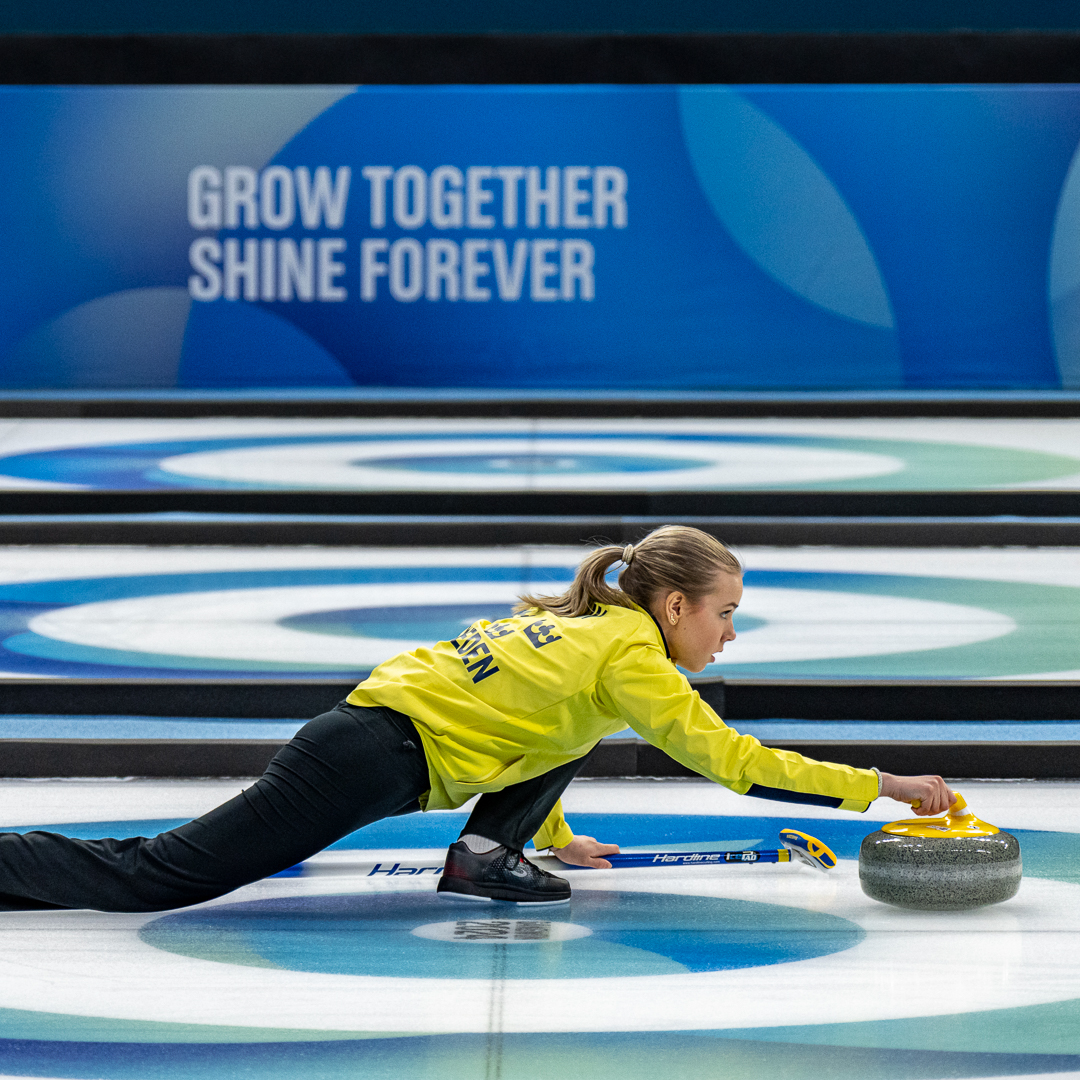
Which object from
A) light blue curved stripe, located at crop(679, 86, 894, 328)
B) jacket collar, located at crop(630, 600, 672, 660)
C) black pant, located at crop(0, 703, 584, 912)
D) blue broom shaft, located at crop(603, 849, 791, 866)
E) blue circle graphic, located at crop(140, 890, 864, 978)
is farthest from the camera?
light blue curved stripe, located at crop(679, 86, 894, 328)

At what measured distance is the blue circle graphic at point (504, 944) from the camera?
242 centimetres

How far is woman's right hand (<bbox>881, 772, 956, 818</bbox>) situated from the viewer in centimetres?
256

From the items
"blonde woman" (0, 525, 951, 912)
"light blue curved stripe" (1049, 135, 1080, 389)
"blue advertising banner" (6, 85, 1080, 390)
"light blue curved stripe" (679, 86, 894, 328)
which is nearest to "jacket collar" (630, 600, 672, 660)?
"blonde woman" (0, 525, 951, 912)

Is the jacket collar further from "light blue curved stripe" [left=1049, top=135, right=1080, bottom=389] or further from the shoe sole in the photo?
"light blue curved stripe" [left=1049, top=135, right=1080, bottom=389]

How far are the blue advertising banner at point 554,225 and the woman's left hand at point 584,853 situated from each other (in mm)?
5360

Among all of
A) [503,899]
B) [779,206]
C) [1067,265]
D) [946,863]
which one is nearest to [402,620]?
[503,899]

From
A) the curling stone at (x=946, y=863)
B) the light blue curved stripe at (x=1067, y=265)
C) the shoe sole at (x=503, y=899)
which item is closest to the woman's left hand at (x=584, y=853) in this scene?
the shoe sole at (x=503, y=899)

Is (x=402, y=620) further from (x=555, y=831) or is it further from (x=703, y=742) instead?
(x=703, y=742)

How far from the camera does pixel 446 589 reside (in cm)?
506

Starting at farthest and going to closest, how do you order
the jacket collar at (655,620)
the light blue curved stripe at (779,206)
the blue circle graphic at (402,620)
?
1. the light blue curved stripe at (779,206)
2. the blue circle graphic at (402,620)
3. the jacket collar at (655,620)

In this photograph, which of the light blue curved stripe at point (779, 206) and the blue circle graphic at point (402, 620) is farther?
the light blue curved stripe at point (779, 206)

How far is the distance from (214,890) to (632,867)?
767 mm

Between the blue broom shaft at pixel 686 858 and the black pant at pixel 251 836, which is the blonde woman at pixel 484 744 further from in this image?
the blue broom shaft at pixel 686 858

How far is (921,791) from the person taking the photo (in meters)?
2.58
